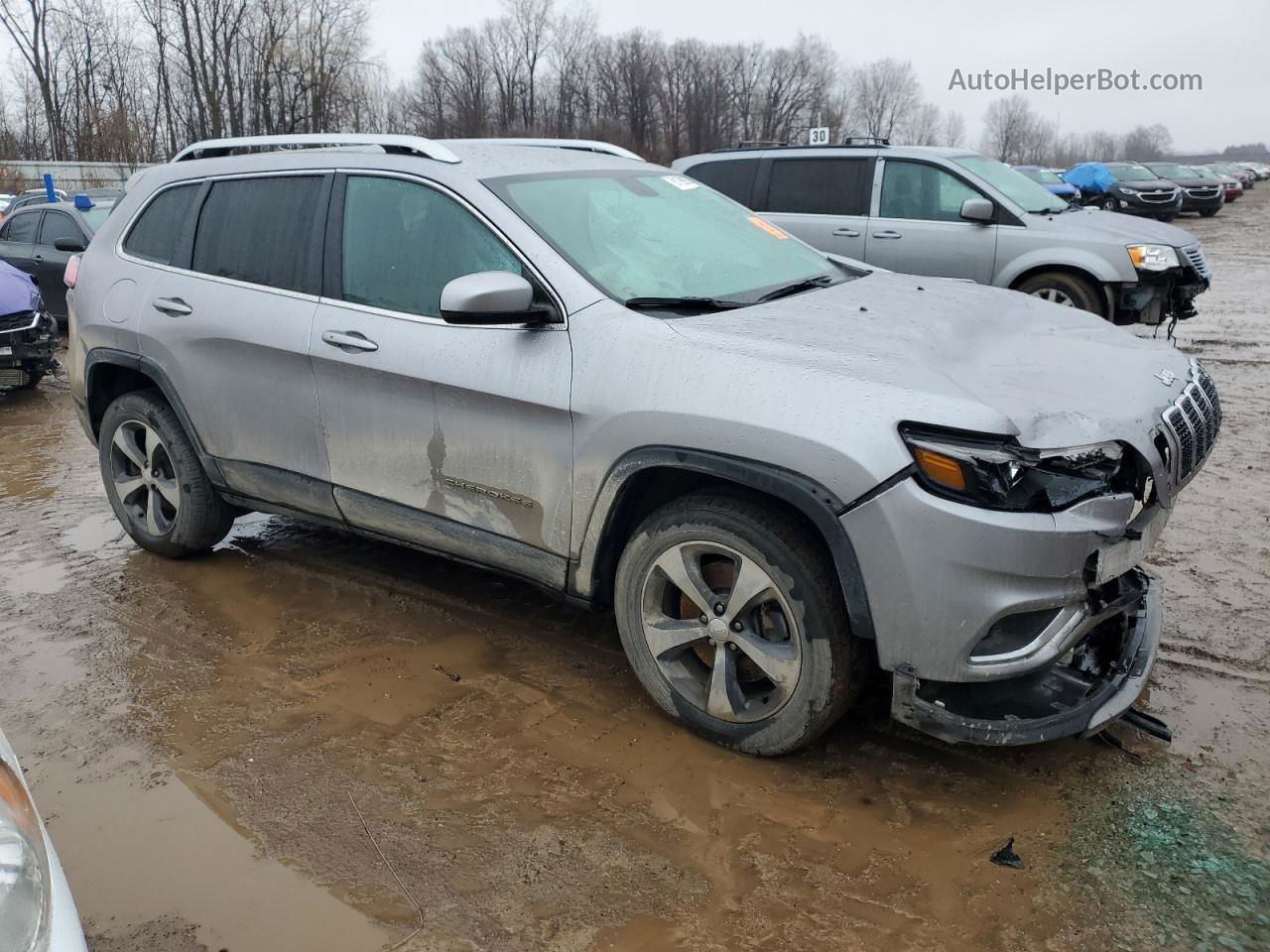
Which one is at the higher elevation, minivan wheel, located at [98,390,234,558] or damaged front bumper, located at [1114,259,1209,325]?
damaged front bumper, located at [1114,259,1209,325]

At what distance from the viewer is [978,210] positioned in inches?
355

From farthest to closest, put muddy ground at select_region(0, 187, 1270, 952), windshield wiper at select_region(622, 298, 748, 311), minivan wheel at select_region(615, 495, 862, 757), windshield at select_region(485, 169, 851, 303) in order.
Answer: windshield at select_region(485, 169, 851, 303) < windshield wiper at select_region(622, 298, 748, 311) < minivan wheel at select_region(615, 495, 862, 757) < muddy ground at select_region(0, 187, 1270, 952)

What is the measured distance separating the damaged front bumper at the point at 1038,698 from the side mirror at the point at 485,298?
161cm

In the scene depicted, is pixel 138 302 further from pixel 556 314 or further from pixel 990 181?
pixel 990 181

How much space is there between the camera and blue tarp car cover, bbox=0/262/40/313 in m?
9.19

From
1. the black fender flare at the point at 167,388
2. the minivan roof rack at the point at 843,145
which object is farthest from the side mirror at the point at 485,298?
the minivan roof rack at the point at 843,145

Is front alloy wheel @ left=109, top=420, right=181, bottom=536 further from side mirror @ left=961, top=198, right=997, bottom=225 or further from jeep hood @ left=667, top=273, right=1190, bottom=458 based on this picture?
side mirror @ left=961, top=198, right=997, bottom=225

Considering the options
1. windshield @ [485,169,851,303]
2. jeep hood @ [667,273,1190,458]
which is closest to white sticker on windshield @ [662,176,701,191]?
windshield @ [485,169,851,303]

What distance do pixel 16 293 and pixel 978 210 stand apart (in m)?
8.68

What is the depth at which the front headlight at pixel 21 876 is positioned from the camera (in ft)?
4.88

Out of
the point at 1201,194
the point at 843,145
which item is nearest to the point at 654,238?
the point at 843,145

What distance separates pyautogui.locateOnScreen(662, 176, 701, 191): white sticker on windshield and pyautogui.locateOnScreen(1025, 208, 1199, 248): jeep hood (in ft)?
18.7

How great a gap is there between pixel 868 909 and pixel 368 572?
300 cm

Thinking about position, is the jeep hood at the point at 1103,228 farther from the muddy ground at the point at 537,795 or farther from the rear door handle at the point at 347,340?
Answer: the rear door handle at the point at 347,340
